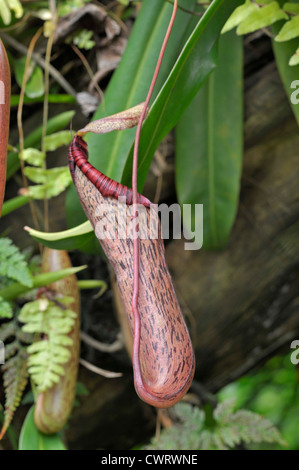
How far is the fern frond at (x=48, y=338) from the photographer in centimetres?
85

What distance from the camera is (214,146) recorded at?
1.04 metres

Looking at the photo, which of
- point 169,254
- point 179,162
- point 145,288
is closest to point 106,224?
point 145,288

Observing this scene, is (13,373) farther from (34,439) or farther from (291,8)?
(291,8)

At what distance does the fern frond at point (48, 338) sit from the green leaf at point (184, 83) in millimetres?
353

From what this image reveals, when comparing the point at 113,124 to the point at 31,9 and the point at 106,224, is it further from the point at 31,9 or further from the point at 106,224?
the point at 31,9

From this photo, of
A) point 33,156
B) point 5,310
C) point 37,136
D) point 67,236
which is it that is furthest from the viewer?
point 37,136

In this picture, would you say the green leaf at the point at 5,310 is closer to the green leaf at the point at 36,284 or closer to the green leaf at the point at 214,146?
the green leaf at the point at 36,284

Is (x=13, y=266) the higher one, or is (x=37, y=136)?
(x=37, y=136)

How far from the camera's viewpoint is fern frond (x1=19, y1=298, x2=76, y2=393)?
2.80 ft

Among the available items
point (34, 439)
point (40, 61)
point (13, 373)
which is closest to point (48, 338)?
point (13, 373)

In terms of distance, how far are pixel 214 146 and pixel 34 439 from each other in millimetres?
756

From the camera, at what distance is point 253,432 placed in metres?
1.00

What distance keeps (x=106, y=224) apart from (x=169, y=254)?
63cm

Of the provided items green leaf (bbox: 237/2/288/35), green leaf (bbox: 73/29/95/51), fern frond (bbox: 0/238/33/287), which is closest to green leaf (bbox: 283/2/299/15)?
green leaf (bbox: 237/2/288/35)
